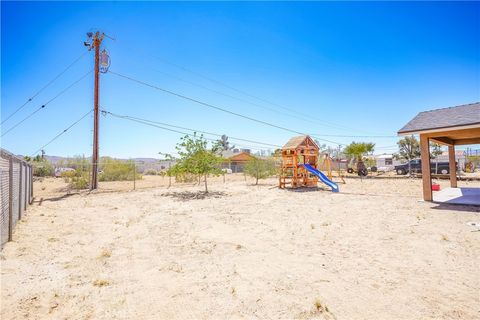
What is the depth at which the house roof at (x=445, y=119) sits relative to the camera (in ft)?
32.4

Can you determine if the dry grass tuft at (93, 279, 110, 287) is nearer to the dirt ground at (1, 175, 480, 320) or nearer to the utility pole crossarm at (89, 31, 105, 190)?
the dirt ground at (1, 175, 480, 320)

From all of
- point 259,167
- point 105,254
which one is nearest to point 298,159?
point 259,167

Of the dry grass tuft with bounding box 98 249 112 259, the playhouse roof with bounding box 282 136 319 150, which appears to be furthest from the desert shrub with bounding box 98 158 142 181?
the dry grass tuft with bounding box 98 249 112 259

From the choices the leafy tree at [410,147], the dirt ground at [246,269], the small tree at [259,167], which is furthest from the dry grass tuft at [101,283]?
the leafy tree at [410,147]

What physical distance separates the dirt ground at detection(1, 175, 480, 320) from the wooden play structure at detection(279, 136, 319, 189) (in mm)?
10175

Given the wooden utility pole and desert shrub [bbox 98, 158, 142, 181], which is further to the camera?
desert shrub [bbox 98, 158, 142, 181]

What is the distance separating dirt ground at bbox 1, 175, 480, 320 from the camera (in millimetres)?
3176

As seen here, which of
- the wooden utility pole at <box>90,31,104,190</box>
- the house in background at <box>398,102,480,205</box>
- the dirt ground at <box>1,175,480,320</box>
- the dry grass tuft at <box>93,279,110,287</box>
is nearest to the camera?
the dirt ground at <box>1,175,480,320</box>

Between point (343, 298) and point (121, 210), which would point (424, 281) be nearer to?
point (343, 298)

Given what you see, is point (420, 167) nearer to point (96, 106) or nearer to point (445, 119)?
point (445, 119)

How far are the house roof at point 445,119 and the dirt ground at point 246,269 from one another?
3911mm

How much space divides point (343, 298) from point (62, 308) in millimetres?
3758

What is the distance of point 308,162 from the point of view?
64.4 ft

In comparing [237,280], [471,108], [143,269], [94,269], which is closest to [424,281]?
[237,280]
